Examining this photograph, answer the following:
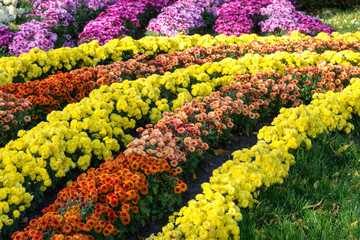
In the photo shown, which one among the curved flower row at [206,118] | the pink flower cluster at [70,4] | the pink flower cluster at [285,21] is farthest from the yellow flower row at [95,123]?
the pink flower cluster at [70,4]

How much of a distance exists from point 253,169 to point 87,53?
3971 millimetres

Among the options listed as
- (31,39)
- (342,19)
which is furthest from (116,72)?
(342,19)

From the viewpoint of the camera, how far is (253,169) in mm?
3795

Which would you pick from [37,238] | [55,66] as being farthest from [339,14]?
[37,238]

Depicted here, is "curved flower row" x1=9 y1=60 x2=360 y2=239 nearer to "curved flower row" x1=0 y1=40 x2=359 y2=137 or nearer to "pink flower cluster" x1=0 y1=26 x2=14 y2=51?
"curved flower row" x1=0 y1=40 x2=359 y2=137

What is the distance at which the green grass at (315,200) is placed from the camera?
10.7 feet

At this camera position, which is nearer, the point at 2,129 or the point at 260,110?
the point at 2,129

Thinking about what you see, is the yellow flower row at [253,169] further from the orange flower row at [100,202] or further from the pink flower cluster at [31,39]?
the pink flower cluster at [31,39]

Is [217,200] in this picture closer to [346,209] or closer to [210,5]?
[346,209]

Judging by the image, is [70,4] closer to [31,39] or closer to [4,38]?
[31,39]

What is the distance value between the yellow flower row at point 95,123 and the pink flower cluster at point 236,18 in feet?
8.86

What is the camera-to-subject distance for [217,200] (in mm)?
3283

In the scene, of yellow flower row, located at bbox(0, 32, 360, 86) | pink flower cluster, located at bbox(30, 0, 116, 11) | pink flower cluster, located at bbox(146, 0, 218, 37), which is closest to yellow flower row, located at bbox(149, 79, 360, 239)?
yellow flower row, located at bbox(0, 32, 360, 86)

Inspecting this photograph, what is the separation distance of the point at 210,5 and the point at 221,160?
6.52 metres
